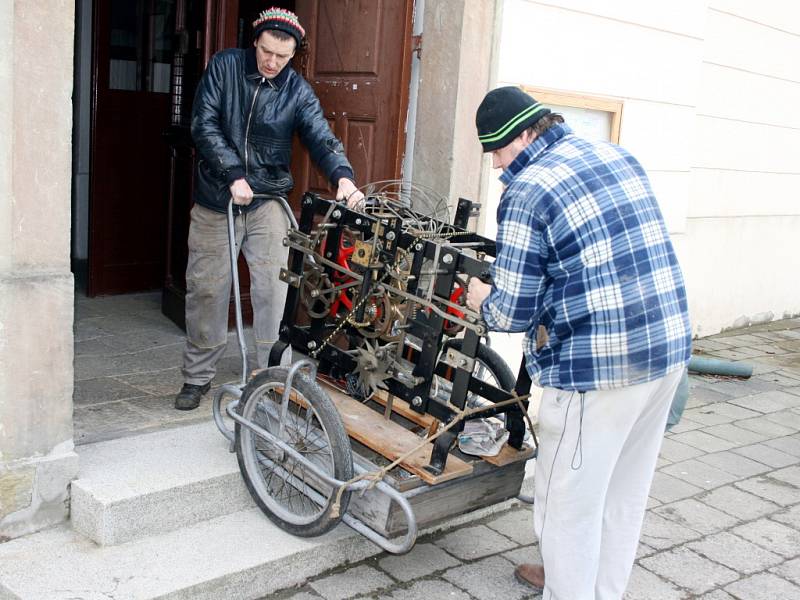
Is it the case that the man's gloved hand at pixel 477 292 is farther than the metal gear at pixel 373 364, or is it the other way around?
the metal gear at pixel 373 364

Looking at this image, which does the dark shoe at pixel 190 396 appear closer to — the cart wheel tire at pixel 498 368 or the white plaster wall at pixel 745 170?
the cart wheel tire at pixel 498 368

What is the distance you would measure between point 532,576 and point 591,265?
1578 millimetres

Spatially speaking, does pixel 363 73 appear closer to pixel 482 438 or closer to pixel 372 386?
pixel 372 386

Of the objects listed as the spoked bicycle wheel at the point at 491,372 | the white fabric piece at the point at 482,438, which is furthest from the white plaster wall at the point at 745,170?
the white fabric piece at the point at 482,438

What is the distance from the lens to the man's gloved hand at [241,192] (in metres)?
4.44

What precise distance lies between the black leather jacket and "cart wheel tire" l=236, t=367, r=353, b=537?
1.19 m

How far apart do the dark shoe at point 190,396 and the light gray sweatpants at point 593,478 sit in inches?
84.7

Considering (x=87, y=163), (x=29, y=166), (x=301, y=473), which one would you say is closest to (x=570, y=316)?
(x=301, y=473)

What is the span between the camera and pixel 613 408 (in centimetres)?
321

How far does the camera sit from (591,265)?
312cm

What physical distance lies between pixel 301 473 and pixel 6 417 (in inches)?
47.3

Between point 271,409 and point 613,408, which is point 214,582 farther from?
point 613,408

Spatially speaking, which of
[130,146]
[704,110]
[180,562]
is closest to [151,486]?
[180,562]

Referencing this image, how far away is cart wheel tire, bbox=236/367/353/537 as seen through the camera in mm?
3707
